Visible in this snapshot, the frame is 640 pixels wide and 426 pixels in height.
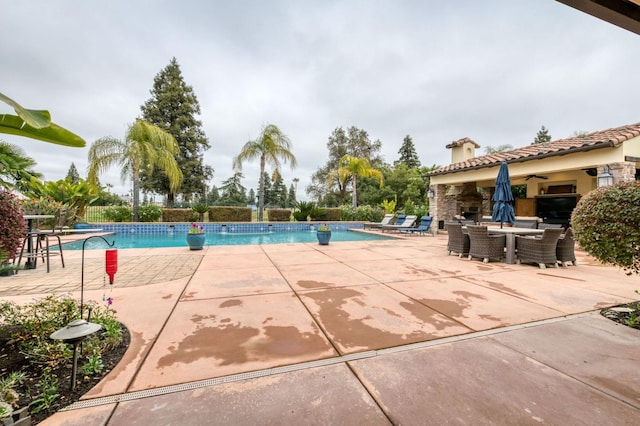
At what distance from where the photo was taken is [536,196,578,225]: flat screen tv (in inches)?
492

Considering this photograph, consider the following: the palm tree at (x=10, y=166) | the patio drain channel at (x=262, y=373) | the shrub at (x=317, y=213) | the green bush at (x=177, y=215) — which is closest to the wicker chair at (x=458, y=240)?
the patio drain channel at (x=262, y=373)

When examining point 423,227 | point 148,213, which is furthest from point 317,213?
point 148,213

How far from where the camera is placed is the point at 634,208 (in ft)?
9.26

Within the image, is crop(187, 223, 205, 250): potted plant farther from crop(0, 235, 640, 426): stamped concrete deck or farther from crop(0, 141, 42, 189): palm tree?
crop(0, 141, 42, 189): palm tree

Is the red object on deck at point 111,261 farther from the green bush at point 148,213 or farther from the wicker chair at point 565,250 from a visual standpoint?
the green bush at point 148,213

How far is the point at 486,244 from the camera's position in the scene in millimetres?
6281

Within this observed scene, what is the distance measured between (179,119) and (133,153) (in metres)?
11.1

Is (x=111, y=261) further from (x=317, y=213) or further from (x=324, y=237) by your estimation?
(x=317, y=213)

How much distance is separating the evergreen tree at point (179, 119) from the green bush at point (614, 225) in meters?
25.9

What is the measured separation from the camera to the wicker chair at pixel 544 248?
18.2 ft

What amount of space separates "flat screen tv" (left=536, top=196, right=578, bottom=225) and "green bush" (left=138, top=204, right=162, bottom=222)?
2083cm

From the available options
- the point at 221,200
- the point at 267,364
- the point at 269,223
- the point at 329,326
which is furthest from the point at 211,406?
the point at 221,200

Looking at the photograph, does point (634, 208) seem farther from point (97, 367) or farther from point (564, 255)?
point (97, 367)

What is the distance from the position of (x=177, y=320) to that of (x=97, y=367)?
940 millimetres
